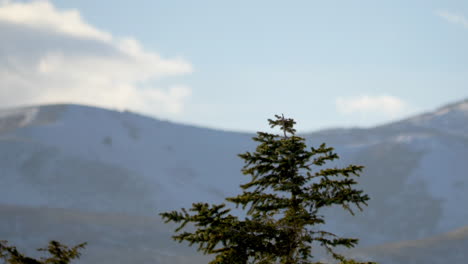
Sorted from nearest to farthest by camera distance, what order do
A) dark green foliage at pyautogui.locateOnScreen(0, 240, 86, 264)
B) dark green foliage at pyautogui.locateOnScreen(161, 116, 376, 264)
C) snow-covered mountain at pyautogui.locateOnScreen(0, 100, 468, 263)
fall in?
dark green foliage at pyautogui.locateOnScreen(161, 116, 376, 264) → dark green foliage at pyautogui.locateOnScreen(0, 240, 86, 264) → snow-covered mountain at pyautogui.locateOnScreen(0, 100, 468, 263)

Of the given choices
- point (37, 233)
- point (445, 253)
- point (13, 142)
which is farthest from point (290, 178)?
point (13, 142)

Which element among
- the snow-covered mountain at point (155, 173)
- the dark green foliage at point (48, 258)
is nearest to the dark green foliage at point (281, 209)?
the dark green foliage at point (48, 258)

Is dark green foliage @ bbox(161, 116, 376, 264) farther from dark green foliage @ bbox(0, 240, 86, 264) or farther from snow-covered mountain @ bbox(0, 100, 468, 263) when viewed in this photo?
snow-covered mountain @ bbox(0, 100, 468, 263)

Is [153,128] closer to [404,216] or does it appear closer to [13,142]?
[13,142]


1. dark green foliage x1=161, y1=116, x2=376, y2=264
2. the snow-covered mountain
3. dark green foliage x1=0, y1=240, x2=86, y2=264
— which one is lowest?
dark green foliage x1=0, y1=240, x2=86, y2=264

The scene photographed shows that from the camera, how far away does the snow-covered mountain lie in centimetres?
12775

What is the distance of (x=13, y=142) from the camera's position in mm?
147250

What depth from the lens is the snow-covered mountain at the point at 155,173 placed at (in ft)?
419

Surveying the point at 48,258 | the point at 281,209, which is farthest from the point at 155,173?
the point at 281,209

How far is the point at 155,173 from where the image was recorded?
490 feet

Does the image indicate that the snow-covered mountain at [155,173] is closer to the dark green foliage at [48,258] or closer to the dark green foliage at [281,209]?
the dark green foliage at [48,258]

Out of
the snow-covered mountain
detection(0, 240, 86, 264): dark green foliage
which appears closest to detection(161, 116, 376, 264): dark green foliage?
detection(0, 240, 86, 264): dark green foliage

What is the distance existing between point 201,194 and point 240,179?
20.3 metres

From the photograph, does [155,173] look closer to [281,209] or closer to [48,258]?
[48,258]
